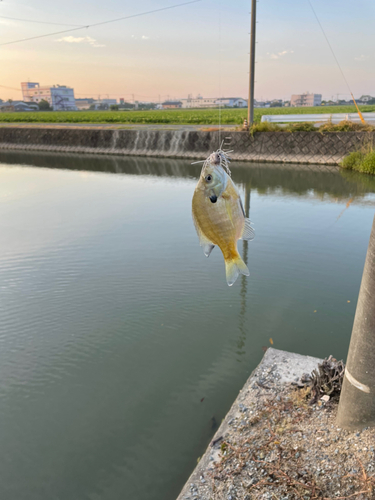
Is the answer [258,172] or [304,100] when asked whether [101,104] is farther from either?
[258,172]

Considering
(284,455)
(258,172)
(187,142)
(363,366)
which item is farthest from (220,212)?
(187,142)

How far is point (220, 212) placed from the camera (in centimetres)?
121

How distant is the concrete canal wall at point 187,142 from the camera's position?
51.4 ft

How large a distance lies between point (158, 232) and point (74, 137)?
16.9 metres

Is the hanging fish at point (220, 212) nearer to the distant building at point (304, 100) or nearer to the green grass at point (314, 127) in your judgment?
the green grass at point (314, 127)

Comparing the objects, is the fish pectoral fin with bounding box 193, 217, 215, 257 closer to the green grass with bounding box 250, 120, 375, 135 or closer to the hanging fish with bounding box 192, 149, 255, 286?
the hanging fish with bounding box 192, 149, 255, 286

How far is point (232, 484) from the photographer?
2244 mm

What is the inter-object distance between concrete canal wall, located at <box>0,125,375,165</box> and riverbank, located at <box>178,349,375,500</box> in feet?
32.2

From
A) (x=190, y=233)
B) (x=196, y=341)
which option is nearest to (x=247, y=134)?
(x=190, y=233)

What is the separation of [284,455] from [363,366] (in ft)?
2.42

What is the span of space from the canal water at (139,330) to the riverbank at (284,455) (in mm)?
446

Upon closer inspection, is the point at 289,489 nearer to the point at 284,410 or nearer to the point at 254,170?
the point at 284,410

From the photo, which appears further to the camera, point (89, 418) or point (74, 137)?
point (74, 137)

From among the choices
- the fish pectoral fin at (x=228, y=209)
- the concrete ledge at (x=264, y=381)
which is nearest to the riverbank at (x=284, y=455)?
the concrete ledge at (x=264, y=381)
